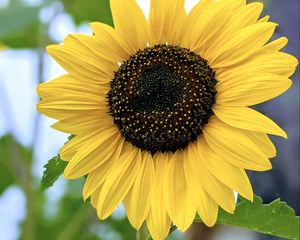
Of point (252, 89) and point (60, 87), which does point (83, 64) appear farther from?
point (252, 89)

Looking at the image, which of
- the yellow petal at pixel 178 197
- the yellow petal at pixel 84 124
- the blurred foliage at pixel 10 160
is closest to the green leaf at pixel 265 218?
the yellow petal at pixel 178 197

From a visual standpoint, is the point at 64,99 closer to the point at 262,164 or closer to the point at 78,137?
the point at 78,137

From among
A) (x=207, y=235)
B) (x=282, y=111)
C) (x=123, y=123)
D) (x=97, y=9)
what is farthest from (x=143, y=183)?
(x=97, y=9)

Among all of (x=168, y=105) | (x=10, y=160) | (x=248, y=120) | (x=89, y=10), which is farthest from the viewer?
(x=89, y=10)

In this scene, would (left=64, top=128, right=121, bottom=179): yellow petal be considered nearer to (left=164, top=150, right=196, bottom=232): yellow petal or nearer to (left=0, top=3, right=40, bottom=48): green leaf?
(left=164, top=150, right=196, bottom=232): yellow petal

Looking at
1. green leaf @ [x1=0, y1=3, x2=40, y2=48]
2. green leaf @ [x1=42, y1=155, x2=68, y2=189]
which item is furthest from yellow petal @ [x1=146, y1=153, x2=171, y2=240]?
green leaf @ [x1=0, y1=3, x2=40, y2=48]

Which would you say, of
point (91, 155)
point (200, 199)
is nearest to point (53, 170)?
point (91, 155)

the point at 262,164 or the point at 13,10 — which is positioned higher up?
the point at 262,164
